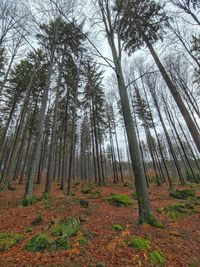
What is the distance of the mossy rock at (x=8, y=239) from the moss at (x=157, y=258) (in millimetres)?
3221

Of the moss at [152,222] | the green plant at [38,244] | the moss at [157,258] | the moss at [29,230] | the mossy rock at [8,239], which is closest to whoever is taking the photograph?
the moss at [157,258]

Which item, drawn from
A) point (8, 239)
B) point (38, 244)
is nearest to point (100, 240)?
point (38, 244)

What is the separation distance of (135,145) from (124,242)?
3027mm

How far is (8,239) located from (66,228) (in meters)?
1.44

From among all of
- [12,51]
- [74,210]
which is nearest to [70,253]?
[74,210]

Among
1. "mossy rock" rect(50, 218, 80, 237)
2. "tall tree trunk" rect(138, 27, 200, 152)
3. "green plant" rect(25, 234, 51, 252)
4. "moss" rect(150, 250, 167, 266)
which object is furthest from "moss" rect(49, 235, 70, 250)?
"tall tree trunk" rect(138, 27, 200, 152)

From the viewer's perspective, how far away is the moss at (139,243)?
3966mm

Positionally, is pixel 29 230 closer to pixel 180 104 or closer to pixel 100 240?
pixel 100 240

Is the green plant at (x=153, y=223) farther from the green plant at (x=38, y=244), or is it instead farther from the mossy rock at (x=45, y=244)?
the green plant at (x=38, y=244)

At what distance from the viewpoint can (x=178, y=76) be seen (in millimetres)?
16281

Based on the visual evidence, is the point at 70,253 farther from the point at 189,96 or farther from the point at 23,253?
the point at 189,96

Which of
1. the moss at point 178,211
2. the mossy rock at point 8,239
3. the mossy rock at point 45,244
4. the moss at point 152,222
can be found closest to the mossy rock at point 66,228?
the mossy rock at point 45,244

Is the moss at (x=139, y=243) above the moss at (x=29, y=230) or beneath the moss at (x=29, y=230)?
beneath

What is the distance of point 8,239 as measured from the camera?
13.8 ft
